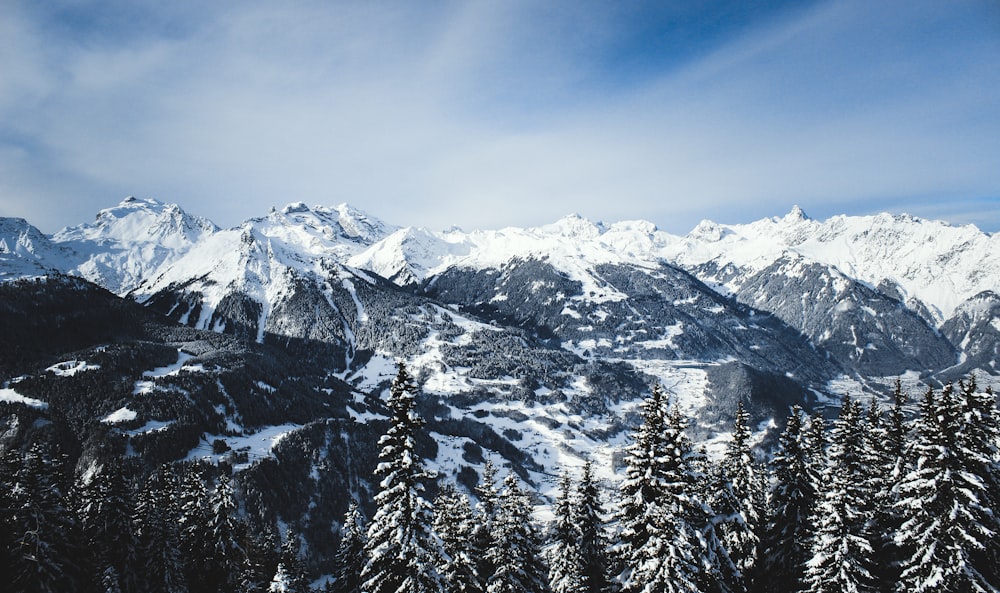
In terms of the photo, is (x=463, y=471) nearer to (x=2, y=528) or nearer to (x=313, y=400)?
(x=313, y=400)

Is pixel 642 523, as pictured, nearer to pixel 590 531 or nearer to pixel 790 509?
pixel 590 531

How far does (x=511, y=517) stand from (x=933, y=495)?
84.4ft

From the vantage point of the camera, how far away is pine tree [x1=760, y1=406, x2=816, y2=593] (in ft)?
→ 129

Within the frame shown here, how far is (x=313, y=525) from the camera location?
13988 centimetres

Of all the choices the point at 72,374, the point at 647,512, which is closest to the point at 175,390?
the point at 72,374

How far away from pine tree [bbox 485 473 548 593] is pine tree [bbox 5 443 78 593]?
32.2 metres

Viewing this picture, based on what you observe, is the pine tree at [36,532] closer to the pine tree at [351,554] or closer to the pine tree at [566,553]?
the pine tree at [351,554]

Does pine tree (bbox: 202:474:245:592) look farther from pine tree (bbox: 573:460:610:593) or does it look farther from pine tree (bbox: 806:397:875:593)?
pine tree (bbox: 806:397:875:593)

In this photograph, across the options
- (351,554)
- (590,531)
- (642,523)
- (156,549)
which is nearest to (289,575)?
(351,554)

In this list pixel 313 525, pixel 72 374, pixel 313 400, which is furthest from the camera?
pixel 313 400

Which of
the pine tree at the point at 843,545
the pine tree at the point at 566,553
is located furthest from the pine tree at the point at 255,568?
the pine tree at the point at 843,545

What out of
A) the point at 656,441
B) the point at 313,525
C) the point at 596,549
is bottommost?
the point at 313,525

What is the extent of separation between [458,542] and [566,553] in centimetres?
807

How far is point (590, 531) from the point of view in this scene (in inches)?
1581
